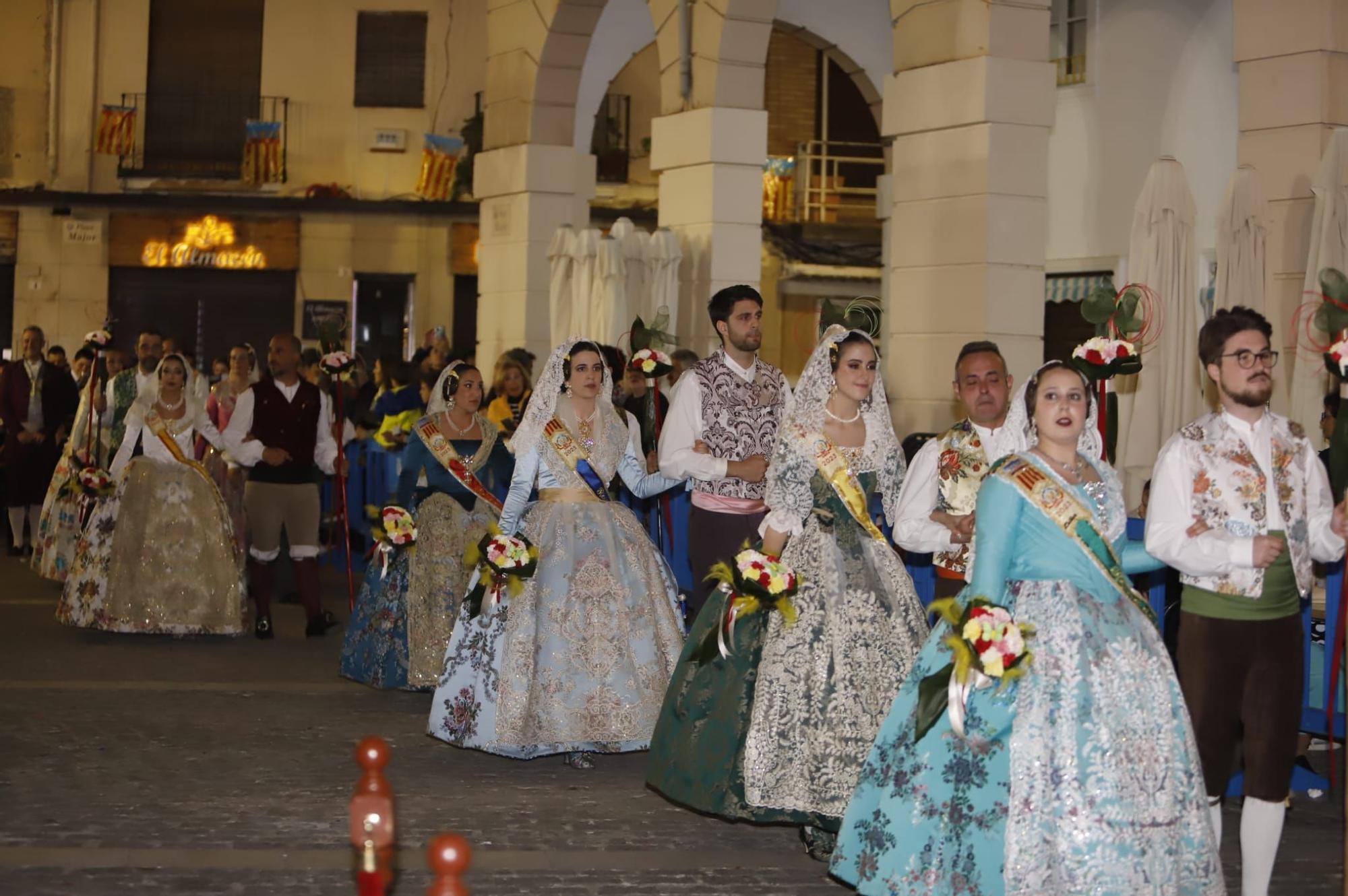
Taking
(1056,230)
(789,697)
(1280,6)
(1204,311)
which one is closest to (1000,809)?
(789,697)

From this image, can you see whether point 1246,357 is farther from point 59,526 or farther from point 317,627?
A: point 59,526

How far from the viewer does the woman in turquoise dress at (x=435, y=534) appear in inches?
406

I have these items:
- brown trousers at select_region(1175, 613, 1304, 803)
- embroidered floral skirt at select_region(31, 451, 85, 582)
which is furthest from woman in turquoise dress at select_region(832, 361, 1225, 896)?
embroidered floral skirt at select_region(31, 451, 85, 582)

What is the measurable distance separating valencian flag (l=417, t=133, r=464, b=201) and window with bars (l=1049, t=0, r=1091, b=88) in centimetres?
1108

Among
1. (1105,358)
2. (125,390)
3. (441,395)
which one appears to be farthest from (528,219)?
(1105,358)

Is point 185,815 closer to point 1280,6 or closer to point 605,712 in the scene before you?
point 605,712

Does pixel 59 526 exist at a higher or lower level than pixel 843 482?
lower

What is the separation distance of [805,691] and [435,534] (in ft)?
13.8

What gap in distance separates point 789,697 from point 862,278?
21838 millimetres

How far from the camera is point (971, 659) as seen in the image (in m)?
5.34

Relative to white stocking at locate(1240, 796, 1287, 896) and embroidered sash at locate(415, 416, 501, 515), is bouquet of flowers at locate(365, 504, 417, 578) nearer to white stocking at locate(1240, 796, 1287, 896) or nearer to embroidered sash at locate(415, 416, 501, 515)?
embroidered sash at locate(415, 416, 501, 515)

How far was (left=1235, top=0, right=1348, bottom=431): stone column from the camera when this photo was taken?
11.0m

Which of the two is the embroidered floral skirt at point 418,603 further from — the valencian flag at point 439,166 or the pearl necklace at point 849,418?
the valencian flag at point 439,166

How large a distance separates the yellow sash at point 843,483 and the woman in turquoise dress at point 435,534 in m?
3.69
